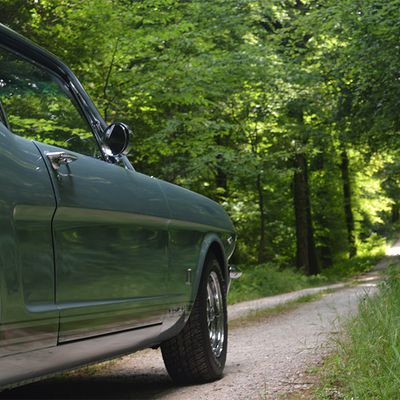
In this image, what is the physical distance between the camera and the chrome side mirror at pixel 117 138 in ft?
15.0

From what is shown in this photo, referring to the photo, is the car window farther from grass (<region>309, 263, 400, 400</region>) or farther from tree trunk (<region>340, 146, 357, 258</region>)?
tree trunk (<region>340, 146, 357, 258</region>)

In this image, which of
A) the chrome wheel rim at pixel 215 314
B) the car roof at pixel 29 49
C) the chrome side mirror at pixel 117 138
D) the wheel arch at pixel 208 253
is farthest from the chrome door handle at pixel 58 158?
the chrome wheel rim at pixel 215 314

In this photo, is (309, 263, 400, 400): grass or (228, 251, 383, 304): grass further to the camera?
(228, 251, 383, 304): grass

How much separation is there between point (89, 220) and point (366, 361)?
171 centimetres

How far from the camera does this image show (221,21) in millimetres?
20438

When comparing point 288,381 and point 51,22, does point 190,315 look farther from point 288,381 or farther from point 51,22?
point 51,22

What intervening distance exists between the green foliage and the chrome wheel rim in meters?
0.83

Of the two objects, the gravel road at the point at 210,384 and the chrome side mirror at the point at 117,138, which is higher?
the chrome side mirror at the point at 117,138

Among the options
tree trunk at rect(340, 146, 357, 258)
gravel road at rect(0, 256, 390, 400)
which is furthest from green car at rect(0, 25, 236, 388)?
tree trunk at rect(340, 146, 357, 258)

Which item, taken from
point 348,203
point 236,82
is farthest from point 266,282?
point 348,203

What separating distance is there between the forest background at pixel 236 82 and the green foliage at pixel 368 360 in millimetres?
8885

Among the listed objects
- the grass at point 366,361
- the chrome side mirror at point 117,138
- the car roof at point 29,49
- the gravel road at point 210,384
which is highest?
the car roof at point 29,49

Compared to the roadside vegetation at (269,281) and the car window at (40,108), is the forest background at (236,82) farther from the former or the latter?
the car window at (40,108)

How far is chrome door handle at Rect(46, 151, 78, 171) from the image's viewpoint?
141 inches
